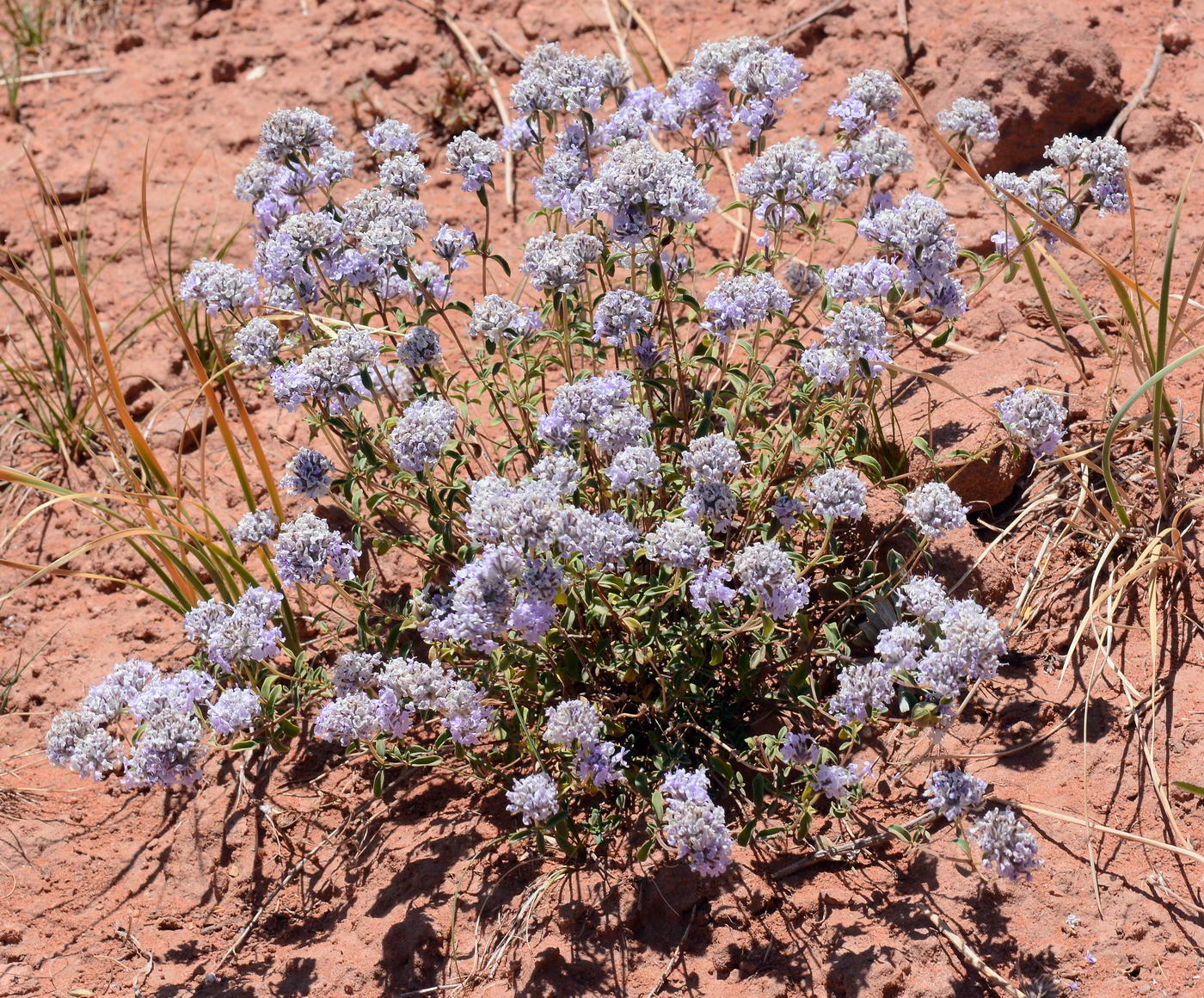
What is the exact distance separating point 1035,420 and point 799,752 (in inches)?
53.9

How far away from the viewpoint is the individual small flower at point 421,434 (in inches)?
150

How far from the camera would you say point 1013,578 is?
15.5ft

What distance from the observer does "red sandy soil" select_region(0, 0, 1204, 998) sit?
377 cm

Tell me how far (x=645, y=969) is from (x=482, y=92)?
5.88 meters

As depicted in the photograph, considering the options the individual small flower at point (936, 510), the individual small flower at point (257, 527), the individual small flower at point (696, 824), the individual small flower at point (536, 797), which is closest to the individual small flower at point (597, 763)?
the individual small flower at point (536, 797)

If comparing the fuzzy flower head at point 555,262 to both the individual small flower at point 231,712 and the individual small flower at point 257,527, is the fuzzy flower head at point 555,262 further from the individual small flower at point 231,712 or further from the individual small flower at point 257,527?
the individual small flower at point 231,712

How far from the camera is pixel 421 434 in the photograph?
3.80 meters

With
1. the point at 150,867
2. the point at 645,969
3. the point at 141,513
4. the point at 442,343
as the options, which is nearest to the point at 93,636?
the point at 141,513

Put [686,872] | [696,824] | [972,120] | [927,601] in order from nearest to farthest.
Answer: [696,824], [927,601], [686,872], [972,120]

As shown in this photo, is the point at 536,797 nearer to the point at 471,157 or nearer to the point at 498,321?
the point at 498,321

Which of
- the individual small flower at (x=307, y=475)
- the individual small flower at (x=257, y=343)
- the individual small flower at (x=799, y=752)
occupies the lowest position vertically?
the individual small flower at (x=799, y=752)

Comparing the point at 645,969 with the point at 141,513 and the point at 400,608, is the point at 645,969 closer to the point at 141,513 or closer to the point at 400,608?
the point at 400,608

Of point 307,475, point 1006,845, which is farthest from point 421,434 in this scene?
point 1006,845

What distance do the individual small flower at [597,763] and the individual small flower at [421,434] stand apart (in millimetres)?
1069
